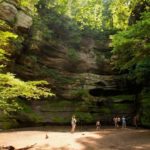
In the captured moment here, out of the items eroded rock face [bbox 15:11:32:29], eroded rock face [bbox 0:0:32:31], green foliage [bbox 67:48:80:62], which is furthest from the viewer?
Answer: green foliage [bbox 67:48:80:62]

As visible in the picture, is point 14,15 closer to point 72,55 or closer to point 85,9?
point 72,55

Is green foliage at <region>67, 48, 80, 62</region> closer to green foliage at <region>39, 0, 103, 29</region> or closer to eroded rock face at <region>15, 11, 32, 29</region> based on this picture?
eroded rock face at <region>15, 11, 32, 29</region>

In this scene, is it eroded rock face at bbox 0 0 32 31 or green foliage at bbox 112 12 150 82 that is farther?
eroded rock face at bbox 0 0 32 31

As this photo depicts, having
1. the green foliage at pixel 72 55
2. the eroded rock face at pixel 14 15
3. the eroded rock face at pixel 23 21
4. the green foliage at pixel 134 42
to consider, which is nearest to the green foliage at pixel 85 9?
the green foliage at pixel 134 42

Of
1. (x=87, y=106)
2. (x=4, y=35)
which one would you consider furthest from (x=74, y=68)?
A: (x=4, y=35)

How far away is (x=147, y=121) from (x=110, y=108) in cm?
639

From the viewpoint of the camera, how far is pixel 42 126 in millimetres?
33156

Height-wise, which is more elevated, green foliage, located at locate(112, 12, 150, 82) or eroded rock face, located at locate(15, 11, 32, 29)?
eroded rock face, located at locate(15, 11, 32, 29)

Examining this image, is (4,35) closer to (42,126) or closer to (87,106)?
(42,126)

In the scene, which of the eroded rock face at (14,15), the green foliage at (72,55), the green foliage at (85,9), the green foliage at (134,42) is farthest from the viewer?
the green foliage at (72,55)

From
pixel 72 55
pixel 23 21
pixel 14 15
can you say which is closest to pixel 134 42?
pixel 14 15

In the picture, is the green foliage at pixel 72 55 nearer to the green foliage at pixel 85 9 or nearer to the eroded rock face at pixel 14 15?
the eroded rock face at pixel 14 15

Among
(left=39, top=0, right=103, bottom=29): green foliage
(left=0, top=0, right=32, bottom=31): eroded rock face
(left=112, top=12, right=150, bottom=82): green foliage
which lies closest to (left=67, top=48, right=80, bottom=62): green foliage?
(left=0, top=0, right=32, bottom=31): eroded rock face

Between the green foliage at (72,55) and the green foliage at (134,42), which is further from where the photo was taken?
the green foliage at (72,55)
